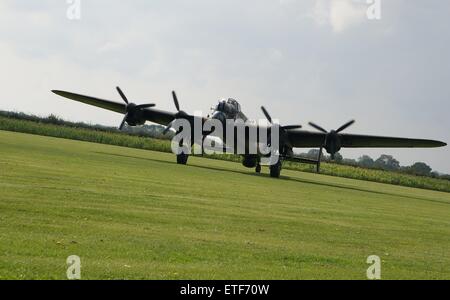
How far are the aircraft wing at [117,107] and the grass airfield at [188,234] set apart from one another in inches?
856

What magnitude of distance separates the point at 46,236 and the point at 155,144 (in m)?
56.8

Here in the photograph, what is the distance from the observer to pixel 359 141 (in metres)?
39.8

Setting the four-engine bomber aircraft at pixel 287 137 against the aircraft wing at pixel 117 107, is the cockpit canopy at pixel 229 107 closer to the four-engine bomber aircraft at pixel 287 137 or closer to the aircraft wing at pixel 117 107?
the four-engine bomber aircraft at pixel 287 137

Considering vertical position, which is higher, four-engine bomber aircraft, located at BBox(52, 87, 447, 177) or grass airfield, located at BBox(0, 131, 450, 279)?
four-engine bomber aircraft, located at BBox(52, 87, 447, 177)

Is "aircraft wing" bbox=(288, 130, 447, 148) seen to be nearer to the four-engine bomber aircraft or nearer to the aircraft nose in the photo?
the four-engine bomber aircraft

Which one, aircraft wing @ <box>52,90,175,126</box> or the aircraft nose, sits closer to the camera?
the aircraft nose

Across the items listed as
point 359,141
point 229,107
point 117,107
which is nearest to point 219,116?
point 229,107

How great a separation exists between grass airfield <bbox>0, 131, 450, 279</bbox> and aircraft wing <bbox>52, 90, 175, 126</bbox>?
21.8 metres

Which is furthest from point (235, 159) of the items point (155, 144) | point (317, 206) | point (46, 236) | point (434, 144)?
point (46, 236)

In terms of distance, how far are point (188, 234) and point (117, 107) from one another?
3365 cm

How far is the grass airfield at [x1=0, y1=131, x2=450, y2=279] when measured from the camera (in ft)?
28.3

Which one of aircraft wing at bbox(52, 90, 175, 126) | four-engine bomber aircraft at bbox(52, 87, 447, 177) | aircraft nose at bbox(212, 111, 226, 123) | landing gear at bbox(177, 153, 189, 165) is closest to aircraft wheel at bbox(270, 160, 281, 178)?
four-engine bomber aircraft at bbox(52, 87, 447, 177)

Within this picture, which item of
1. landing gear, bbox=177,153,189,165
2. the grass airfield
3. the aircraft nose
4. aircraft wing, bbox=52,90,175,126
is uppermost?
aircraft wing, bbox=52,90,175,126

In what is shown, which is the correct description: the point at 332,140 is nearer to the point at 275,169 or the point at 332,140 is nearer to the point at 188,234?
the point at 275,169
